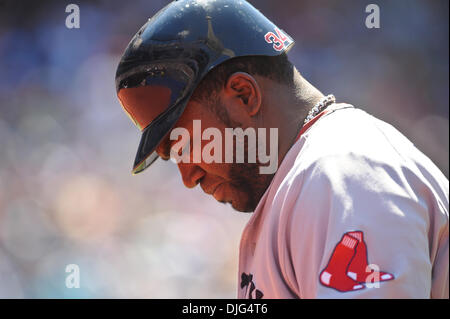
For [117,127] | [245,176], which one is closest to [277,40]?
[245,176]

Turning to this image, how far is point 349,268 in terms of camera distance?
4.20 feet

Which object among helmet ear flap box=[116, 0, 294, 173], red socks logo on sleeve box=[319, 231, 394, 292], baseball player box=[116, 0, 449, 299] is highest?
helmet ear flap box=[116, 0, 294, 173]

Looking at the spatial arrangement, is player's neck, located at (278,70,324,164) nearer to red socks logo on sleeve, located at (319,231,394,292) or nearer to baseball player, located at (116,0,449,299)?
baseball player, located at (116,0,449,299)

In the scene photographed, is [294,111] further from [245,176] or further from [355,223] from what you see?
[355,223]

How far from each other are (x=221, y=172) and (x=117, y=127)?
15.2 ft

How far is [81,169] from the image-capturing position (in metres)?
6.33

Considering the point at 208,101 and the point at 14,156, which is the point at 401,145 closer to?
the point at 208,101

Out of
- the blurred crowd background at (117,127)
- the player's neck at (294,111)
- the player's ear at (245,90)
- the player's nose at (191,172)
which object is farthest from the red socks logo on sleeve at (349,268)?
the blurred crowd background at (117,127)

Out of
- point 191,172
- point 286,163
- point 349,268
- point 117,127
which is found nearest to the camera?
point 349,268

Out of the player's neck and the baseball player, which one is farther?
the player's neck

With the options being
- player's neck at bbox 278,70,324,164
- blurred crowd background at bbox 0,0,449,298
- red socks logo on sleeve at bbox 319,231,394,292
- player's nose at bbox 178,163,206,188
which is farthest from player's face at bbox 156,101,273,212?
blurred crowd background at bbox 0,0,449,298

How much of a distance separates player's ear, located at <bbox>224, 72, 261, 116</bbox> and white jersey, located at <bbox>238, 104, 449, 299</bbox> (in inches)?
11.5

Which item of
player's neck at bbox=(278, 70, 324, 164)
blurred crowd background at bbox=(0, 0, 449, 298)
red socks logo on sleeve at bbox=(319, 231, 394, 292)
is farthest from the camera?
blurred crowd background at bbox=(0, 0, 449, 298)

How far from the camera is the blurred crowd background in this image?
5.98 m
